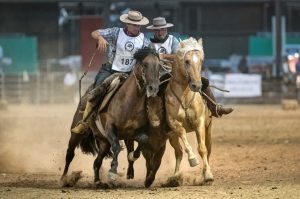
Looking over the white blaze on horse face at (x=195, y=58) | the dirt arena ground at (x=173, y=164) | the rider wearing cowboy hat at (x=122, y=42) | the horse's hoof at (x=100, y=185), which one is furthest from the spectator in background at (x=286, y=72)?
the white blaze on horse face at (x=195, y=58)

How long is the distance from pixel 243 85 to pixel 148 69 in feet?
77.2

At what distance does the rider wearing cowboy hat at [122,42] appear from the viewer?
11.8 m

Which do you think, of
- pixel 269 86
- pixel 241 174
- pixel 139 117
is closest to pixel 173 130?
pixel 139 117

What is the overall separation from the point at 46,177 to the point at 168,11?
92.7 feet

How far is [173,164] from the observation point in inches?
565

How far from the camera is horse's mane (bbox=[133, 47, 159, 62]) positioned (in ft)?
35.9

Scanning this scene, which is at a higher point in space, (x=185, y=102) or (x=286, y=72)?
(x=185, y=102)

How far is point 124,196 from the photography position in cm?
1019

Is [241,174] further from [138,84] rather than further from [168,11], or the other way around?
[168,11]

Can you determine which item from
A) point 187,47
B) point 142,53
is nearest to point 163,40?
point 187,47

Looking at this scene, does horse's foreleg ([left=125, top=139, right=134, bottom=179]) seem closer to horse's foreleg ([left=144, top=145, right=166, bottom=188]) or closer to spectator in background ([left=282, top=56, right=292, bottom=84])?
horse's foreleg ([left=144, top=145, right=166, bottom=188])

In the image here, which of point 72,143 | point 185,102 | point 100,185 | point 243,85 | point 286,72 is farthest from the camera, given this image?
point 286,72

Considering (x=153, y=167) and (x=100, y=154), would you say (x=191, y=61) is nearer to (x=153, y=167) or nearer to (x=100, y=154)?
(x=153, y=167)

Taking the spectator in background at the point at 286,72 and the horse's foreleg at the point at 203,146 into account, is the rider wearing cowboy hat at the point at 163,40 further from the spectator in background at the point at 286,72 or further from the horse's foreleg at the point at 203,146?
the spectator in background at the point at 286,72
